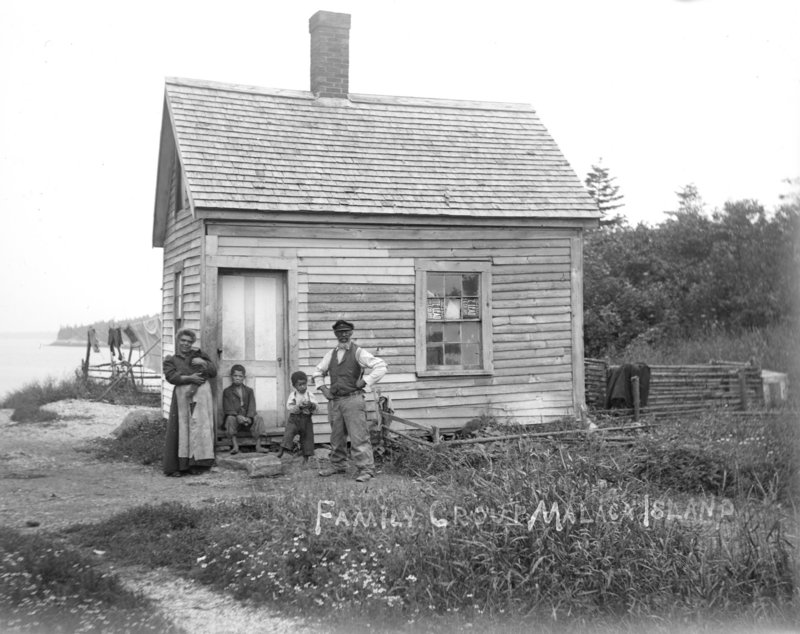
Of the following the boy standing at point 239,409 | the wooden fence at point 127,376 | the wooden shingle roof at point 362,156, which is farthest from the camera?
the wooden fence at point 127,376

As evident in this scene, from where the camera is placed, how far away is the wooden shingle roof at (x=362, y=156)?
12438 millimetres

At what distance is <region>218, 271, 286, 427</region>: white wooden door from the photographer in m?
12.2

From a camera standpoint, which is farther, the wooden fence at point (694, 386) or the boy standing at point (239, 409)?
the wooden fence at point (694, 386)

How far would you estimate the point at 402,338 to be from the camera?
12945 mm

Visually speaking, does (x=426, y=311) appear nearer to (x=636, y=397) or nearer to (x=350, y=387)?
(x=350, y=387)

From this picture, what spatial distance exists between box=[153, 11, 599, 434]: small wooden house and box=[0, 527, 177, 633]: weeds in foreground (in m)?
5.74

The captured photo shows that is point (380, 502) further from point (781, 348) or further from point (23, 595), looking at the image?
point (781, 348)

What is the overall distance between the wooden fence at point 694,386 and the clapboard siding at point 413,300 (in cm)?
328

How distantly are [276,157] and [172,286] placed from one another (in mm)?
3222

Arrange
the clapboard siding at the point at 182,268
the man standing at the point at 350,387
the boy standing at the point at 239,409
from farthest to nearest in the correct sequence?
the clapboard siding at the point at 182,268 → the boy standing at the point at 239,409 → the man standing at the point at 350,387

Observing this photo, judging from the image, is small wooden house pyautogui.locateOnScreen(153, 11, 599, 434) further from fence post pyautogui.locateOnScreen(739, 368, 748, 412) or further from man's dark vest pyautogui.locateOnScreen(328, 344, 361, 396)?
fence post pyautogui.locateOnScreen(739, 368, 748, 412)

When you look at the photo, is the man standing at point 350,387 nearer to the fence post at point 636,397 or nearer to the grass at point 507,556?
the grass at point 507,556

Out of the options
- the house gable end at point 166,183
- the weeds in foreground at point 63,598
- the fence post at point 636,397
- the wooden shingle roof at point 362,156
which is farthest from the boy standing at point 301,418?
the fence post at point 636,397

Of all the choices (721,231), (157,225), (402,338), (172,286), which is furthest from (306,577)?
(721,231)
